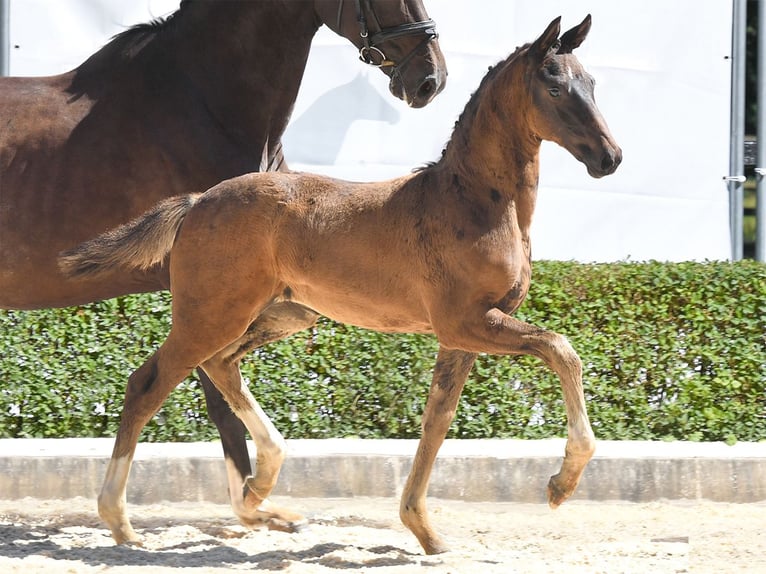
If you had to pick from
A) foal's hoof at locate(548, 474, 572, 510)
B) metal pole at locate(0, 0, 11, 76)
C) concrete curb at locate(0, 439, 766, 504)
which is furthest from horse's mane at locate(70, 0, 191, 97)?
metal pole at locate(0, 0, 11, 76)

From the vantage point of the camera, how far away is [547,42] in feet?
13.1

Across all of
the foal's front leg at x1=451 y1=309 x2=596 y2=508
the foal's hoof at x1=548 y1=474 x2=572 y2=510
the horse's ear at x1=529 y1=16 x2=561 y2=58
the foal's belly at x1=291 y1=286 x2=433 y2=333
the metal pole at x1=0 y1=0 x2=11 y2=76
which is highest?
the metal pole at x1=0 y1=0 x2=11 y2=76

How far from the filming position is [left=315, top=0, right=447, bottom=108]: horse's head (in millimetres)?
4633

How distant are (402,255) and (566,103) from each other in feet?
2.52

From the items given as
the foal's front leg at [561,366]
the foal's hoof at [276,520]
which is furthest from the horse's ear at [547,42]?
the foal's hoof at [276,520]

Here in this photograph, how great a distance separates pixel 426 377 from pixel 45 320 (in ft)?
6.47

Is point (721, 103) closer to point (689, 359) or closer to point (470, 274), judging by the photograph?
A: point (689, 359)

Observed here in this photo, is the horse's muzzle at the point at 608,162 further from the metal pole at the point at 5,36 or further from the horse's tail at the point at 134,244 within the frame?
the metal pole at the point at 5,36

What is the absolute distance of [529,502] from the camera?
5.45m

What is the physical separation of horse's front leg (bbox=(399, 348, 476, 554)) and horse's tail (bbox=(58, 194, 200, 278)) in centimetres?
109

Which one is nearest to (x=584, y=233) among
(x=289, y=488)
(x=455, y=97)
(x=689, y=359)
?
(x=455, y=97)

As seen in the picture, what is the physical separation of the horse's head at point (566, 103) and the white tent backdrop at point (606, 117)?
A: 12.3ft

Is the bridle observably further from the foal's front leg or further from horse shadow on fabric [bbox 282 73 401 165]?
horse shadow on fabric [bbox 282 73 401 165]

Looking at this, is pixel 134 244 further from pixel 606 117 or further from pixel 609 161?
pixel 606 117
